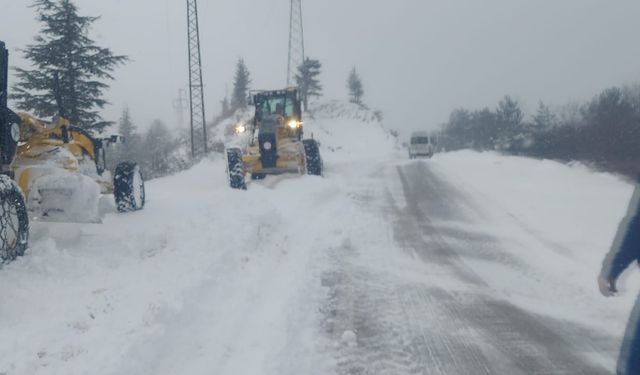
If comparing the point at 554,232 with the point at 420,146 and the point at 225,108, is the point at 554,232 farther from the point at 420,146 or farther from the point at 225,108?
the point at 225,108

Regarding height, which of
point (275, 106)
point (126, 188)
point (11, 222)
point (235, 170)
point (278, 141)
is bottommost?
point (11, 222)

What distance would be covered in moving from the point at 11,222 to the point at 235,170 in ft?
27.7

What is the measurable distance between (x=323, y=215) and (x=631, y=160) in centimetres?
1296

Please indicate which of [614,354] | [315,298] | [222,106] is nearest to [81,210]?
[315,298]

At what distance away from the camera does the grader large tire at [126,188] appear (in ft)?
31.9

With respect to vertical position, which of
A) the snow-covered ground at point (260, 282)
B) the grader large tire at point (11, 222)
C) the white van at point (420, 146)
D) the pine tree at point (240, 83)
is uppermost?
the pine tree at point (240, 83)

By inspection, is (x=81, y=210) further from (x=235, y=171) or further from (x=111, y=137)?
(x=235, y=171)

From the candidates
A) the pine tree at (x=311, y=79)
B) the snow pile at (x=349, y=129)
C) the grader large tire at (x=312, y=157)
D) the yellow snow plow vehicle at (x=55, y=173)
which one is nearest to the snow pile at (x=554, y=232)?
the grader large tire at (x=312, y=157)

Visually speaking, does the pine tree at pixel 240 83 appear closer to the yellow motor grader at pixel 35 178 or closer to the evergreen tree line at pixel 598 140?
the evergreen tree line at pixel 598 140

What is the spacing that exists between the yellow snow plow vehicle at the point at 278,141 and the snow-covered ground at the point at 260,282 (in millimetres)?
4551

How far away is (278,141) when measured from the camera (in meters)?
17.1

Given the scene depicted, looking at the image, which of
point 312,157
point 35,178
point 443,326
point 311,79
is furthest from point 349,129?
point 443,326

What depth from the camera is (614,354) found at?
443cm

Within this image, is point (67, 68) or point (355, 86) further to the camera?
point (355, 86)
